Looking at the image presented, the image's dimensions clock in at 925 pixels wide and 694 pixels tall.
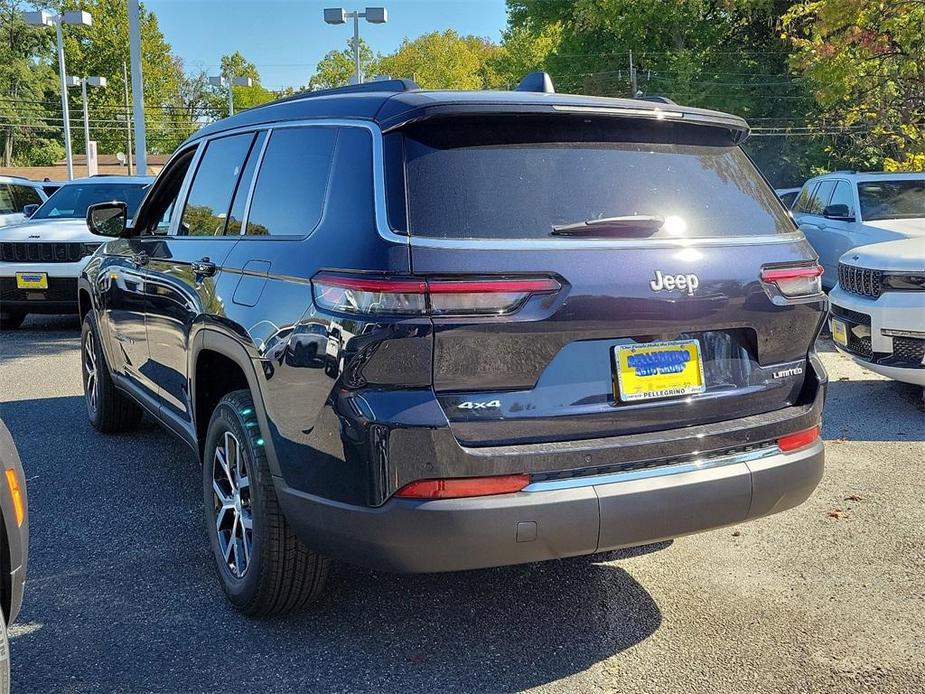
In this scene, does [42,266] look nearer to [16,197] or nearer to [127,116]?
[16,197]

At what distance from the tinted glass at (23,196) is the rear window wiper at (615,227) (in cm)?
1343

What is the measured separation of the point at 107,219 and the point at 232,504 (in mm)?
2976

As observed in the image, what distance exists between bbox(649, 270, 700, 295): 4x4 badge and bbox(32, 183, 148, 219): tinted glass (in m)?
10.2

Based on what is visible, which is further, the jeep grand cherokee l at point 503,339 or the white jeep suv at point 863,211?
the white jeep suv at point 863,211

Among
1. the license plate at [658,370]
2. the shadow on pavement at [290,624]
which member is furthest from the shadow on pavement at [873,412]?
the license plate at [658,370]

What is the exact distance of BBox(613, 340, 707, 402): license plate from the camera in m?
2.94

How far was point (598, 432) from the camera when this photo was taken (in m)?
2.90

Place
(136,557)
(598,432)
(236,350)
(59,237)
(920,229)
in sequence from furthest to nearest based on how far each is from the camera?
(59,237) < (920,229) < (136,557) < (236,350) < (598,432)

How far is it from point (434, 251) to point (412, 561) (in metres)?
0.94

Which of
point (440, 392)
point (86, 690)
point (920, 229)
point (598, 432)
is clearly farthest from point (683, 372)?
point (920, 229)

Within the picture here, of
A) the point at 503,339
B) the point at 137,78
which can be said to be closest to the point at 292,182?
the point at 503,339

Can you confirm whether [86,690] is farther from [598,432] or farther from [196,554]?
[598,432]

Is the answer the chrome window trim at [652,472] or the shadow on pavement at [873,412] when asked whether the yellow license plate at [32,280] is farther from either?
the chrome window trim at [652,472]

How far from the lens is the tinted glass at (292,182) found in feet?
10.5
